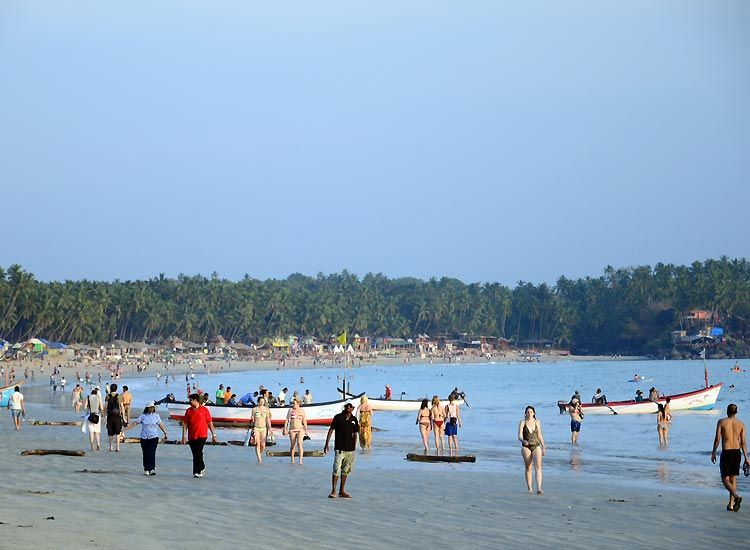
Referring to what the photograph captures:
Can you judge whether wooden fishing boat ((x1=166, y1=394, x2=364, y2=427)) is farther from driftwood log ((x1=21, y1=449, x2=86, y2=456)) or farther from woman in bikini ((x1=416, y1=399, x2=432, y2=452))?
driftwood log ((x1=21, y1=449, x2=86, y2=456))

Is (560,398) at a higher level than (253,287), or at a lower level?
lower

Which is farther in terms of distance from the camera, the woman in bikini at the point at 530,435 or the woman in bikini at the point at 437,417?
the woman in bikini at the point at 437,417

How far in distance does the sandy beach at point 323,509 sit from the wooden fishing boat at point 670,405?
23.9 m

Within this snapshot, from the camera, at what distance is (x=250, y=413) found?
3484 centimetres

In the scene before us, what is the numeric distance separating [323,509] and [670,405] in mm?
33815

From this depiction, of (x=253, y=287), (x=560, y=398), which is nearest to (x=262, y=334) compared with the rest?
(x=253, y=287)

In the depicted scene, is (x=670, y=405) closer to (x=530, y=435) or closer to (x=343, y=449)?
(x=530, y=435)

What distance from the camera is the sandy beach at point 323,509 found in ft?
40.2

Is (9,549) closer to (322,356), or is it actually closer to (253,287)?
(322,356)

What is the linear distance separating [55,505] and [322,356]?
164947 mm

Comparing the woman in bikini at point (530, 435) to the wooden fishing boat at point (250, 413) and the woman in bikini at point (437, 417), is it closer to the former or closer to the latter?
the woman in bikini at point (437, 417)

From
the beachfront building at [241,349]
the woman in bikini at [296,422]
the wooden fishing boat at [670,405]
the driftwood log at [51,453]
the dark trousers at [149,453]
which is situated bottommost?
the wooden fishing boat at [670,405]

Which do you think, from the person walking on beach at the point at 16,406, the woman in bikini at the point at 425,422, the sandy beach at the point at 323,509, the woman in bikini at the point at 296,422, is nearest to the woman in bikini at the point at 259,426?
the sandy beach at the point at 323,509

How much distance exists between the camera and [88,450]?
2364 centimetres
